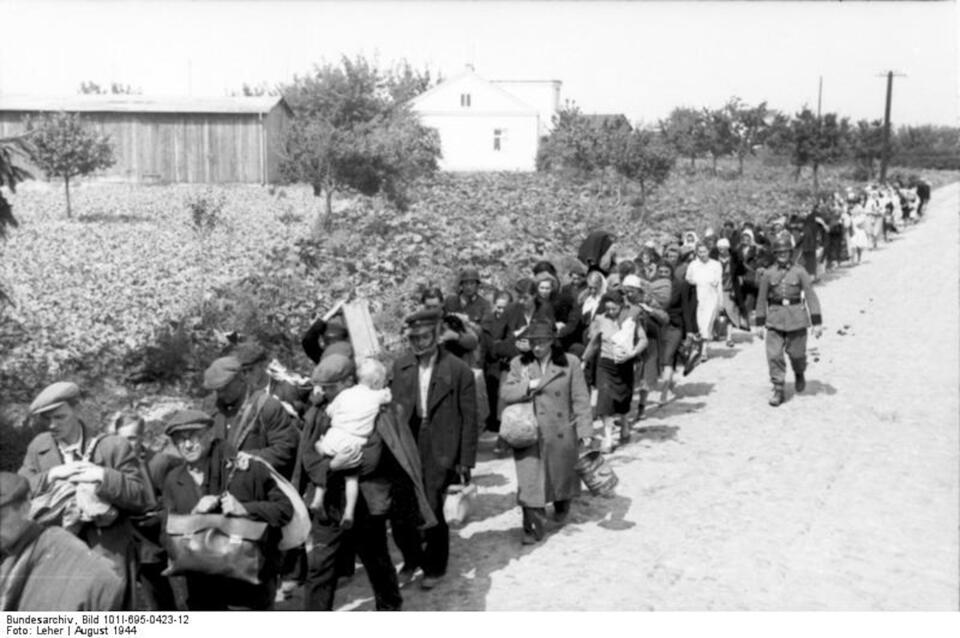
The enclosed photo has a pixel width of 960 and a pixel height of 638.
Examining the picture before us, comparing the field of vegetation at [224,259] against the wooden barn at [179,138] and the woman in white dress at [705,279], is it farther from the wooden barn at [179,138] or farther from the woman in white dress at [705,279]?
the woman in white dress at [705,279]

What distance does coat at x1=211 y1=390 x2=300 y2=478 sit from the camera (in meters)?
5.68

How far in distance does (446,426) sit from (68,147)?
2834 centimetres

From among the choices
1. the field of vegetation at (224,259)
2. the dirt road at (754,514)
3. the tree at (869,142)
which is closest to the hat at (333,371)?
the dirt road at (754,514)

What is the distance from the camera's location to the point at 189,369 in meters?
13.4

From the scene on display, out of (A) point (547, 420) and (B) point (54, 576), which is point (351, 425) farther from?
(B) point (54, 576)

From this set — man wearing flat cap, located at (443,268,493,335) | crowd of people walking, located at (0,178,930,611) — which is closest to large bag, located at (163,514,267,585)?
crowd of people walking, located at (0,178,930,611)

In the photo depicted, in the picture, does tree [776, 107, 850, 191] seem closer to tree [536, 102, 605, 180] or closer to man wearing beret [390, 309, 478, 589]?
tree [536, 102, 605, 180]

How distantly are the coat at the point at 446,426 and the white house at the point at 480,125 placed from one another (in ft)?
157

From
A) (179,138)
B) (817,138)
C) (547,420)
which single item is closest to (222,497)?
(547,420)

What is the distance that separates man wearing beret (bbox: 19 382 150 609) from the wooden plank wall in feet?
110

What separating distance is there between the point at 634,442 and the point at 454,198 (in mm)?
27216

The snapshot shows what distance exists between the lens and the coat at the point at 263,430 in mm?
5680

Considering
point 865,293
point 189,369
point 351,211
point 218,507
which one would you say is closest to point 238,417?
point 218,507

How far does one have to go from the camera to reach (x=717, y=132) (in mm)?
56656
